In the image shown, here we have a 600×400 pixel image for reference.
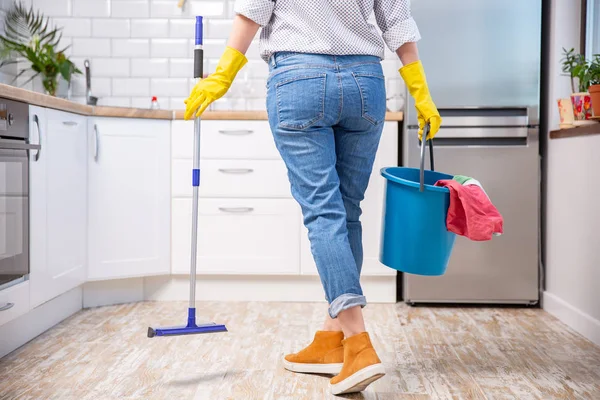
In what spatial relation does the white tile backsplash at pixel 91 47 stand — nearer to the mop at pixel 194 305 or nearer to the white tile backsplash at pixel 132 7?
the white tile backsplash at pixel 132 7

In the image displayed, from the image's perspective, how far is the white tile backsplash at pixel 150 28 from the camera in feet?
12.7

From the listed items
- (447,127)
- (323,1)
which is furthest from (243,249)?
(323,1)

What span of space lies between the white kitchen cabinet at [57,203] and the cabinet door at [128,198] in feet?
0.22

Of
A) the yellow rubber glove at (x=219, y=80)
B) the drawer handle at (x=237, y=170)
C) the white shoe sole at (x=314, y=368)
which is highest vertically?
the yellow rubber glove at (x=219, y=80)

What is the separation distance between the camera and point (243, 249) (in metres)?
3.42

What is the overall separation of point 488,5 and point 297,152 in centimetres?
171

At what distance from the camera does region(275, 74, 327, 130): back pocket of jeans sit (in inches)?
74.4

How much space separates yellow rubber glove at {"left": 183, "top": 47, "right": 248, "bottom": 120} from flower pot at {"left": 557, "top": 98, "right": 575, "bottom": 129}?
1.66 m

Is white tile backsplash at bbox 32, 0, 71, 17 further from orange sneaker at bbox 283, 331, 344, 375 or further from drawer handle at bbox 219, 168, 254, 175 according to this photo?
orange sneaker at bbox 283, 331, 344, 375

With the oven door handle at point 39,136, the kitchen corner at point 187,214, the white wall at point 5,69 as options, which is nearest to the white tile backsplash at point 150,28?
the white wall at point 5,69

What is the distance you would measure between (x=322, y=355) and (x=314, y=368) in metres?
0.04

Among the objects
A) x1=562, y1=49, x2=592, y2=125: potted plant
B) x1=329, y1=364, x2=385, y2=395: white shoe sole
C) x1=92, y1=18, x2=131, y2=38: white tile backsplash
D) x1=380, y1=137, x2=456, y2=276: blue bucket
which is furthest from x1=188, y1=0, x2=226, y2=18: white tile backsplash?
x1=329, y1=364, x2=385, y2=395: white shoe sole

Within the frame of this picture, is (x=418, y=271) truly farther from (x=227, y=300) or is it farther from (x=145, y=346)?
(x=227, y=300)

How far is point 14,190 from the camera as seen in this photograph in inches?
92.1
